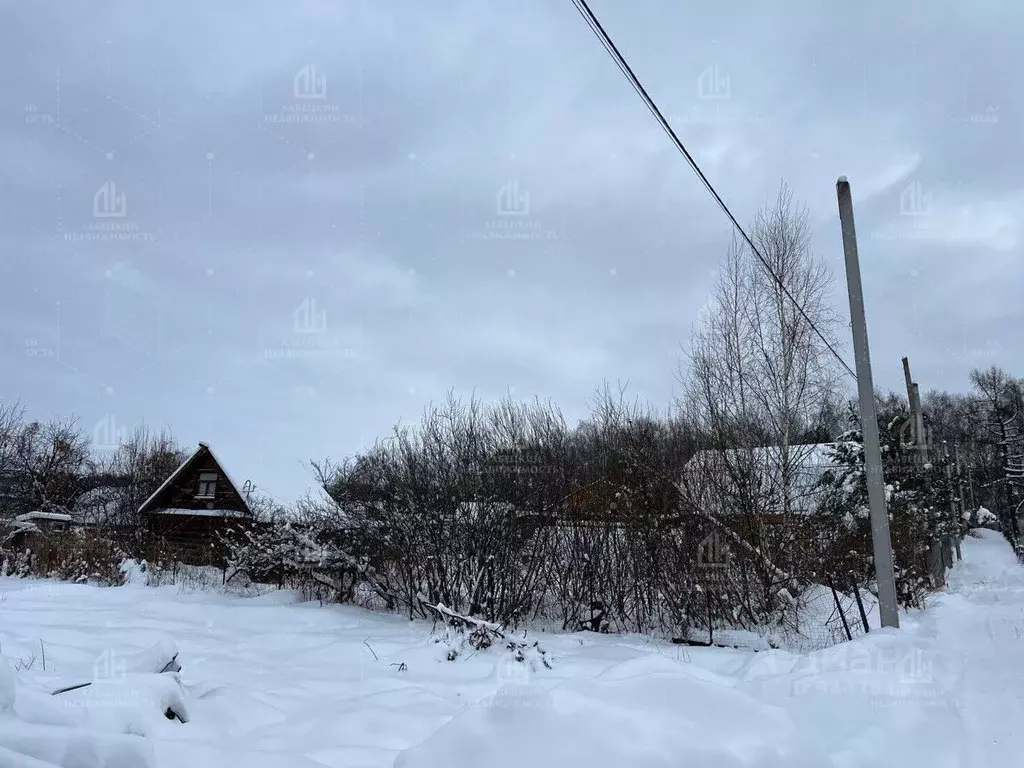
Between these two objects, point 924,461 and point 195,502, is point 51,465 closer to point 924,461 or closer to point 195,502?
point 195,502

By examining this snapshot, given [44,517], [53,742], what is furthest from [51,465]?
[53,742]

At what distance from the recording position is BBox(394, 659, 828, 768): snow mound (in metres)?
3.15

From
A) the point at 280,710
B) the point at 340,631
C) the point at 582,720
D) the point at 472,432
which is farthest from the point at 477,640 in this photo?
the point at 582,720

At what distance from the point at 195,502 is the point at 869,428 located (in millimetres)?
19291

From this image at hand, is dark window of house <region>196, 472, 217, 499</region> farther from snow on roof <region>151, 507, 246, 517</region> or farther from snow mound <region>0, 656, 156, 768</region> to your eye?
snow mound <region>0, 656, 156, 768</region>

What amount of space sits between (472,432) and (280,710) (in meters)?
6.75

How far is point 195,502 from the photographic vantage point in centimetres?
2039

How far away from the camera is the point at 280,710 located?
18.2 feet

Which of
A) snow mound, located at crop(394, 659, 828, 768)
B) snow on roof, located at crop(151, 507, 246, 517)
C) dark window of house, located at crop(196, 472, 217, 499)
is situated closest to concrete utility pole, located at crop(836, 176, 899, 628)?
snow mound, located at crop(394, 659, 828, 768)

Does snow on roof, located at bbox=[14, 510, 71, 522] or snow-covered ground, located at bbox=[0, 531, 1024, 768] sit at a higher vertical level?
snow on roof, located at bbox=[14, 510, 71, 522]

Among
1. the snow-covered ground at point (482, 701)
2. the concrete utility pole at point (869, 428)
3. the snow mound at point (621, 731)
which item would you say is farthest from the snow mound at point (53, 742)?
the concrete utility pole at point (869, 428)

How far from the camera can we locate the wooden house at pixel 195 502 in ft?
64.4

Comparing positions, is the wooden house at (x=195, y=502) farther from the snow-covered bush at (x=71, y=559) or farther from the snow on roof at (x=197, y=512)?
the snow-covered bush at (x=71, y=559)

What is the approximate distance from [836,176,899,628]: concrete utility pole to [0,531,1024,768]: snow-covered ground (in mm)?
617
